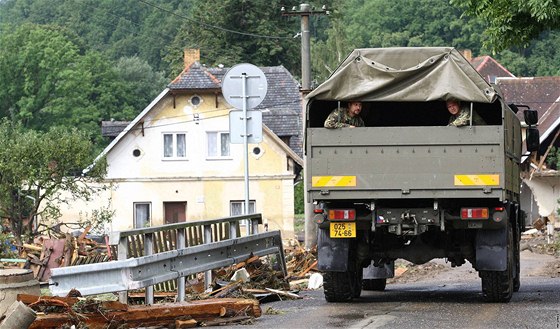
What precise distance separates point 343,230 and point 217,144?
5033 cm

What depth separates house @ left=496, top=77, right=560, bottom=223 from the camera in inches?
2431

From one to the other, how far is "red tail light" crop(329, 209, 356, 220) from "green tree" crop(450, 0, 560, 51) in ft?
18.0

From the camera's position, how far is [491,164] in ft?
48.4

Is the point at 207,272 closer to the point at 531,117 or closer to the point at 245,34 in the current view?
the point at 531,117

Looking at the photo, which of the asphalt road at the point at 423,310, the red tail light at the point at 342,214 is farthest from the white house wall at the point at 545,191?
the red tail light at the point at 342,214

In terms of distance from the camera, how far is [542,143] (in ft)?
207

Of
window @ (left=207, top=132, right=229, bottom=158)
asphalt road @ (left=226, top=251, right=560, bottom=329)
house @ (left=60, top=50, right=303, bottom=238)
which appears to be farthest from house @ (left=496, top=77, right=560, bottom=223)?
asphalt road @ (left=226, top=251, right=560, bottom=329)

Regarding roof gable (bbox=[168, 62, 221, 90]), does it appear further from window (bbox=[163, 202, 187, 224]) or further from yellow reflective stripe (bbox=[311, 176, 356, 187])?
yellow reflective stripe (bbox=[311, 176, 356, 187])

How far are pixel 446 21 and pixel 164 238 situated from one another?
99837mm

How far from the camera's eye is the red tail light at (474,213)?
15148 mm

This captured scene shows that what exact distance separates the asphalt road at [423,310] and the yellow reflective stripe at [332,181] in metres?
1.43

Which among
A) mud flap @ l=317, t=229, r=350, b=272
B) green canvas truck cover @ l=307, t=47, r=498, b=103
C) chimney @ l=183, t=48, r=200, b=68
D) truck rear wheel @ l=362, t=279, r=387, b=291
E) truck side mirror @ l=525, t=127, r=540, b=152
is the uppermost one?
chimney @ l=183, t=48, r=200, b=68

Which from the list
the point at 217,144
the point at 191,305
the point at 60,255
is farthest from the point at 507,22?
the point at 217,144

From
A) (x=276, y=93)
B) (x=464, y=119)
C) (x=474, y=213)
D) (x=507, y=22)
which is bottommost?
(x=474, y=213)
